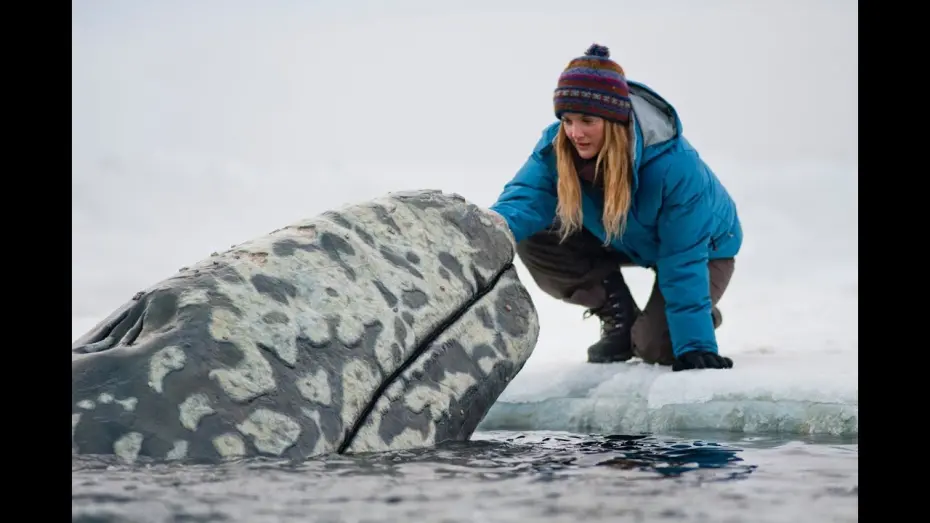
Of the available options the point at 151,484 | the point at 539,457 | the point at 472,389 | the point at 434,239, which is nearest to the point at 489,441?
the point at 472,389

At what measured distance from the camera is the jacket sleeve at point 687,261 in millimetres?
4199

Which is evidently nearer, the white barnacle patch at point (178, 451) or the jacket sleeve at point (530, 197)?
the white barnacle patch at point (178, 451)

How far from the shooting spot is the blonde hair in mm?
4070

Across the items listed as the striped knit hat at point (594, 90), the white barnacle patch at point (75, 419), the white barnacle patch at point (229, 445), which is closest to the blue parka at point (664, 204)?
the striped knit hat at point (594, 90)

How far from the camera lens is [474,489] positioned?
221 cm

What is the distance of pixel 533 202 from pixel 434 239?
1.00 meters

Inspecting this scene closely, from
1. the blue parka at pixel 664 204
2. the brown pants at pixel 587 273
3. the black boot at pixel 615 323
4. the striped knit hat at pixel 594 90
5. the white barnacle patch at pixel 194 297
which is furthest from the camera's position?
the black boot at pixel 615 323

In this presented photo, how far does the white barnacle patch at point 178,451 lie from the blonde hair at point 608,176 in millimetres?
2135

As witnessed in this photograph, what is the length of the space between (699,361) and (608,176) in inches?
32.3

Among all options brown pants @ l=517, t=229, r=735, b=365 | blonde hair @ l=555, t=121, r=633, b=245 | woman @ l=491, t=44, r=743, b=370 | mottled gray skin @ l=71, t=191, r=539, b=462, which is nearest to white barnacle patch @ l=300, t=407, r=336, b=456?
mottled gray skin @ l=71, t=191, r=539, b=462

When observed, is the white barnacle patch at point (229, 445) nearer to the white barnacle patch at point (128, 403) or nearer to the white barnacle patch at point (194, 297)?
the white barnacle patch at point (128, 403)
